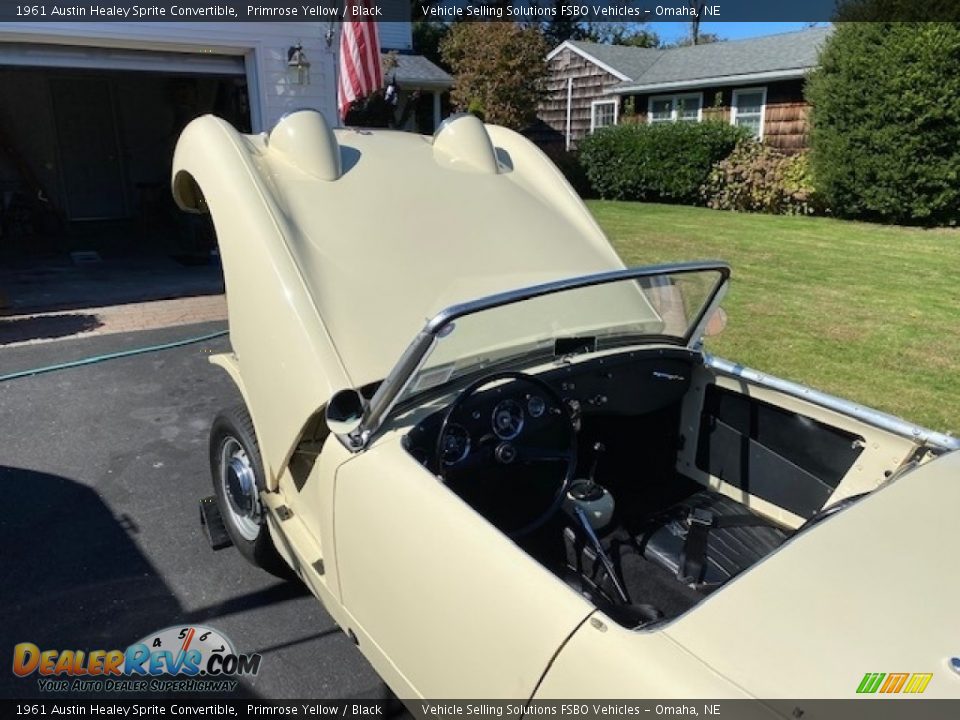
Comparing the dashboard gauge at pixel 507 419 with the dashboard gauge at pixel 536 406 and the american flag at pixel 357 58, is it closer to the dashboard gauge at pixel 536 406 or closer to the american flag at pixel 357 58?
the dashboard gauge at pixel 536 406

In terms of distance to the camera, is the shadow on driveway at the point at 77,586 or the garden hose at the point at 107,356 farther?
the garden hose at the point at 107,356

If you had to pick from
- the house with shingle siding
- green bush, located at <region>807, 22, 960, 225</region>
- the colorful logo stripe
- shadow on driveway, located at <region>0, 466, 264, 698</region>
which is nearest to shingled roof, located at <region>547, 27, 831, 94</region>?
the house with shingle siding

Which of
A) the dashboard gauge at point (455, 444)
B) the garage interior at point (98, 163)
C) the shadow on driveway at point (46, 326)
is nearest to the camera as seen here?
the dashboard gauge at point (455, 444)

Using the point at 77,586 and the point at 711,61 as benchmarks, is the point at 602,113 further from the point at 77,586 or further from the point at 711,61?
the point at 77,586

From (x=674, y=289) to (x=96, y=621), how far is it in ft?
8.93

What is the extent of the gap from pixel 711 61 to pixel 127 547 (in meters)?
19.9

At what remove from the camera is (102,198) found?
46.0 feet

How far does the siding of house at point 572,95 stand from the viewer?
2142 cm

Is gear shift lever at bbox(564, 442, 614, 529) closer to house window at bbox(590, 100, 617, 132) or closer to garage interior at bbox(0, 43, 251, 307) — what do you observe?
garage interior at bbox(0, 43, 251, 307)

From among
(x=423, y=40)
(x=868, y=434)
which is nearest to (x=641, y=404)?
(x=868, y=434)

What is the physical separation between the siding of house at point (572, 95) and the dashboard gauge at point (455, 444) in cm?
2047

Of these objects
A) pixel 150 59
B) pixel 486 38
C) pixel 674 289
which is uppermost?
pixel 486 38

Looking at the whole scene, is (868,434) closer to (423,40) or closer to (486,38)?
(486,38)

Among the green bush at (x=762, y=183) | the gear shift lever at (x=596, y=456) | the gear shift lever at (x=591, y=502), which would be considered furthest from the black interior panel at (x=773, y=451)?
the green bush at (x=762, y=183)
